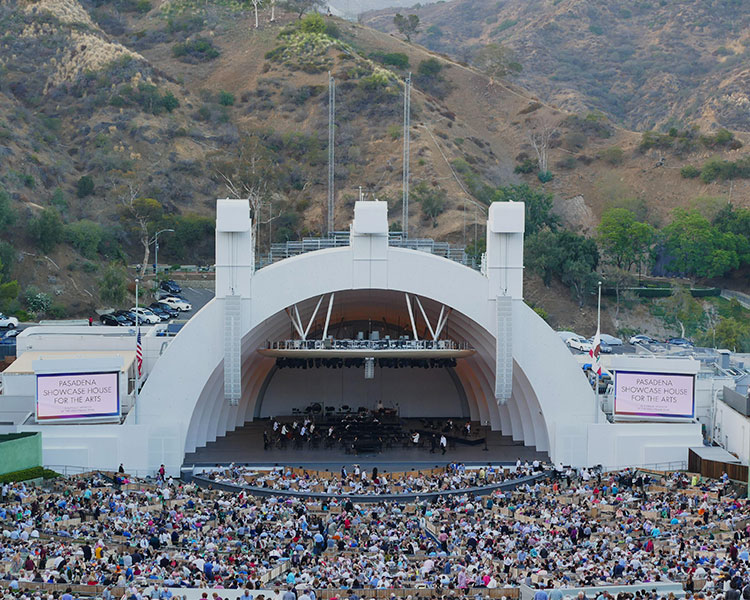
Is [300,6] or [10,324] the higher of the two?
[300,6]

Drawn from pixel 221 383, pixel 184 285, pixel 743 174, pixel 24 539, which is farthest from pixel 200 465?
pixel 743 174

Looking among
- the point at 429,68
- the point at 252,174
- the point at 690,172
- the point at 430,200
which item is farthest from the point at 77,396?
the point at 429,68

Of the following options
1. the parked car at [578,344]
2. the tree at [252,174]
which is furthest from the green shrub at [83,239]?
the parked car at [578,344]

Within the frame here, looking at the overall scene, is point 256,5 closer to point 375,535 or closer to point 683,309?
point 683,309

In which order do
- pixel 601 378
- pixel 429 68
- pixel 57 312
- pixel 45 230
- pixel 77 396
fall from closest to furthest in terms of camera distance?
1. pixel 77 396
2. pixel 601 378
3. pixel 57 312
4. pixel 45 230
5. pixel 429 68

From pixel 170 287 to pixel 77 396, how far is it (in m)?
39.3

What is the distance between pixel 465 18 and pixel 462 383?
14260 cm

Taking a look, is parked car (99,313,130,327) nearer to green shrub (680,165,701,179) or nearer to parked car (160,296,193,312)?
parked car (160,296,193,312)

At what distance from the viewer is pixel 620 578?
2519cm

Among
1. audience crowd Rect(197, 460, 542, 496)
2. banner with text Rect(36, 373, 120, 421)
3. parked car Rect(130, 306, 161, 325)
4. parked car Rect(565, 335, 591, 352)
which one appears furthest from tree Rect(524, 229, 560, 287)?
banner with text Rect(36, 373, 120, 421)

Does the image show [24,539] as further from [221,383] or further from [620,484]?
[620,484]

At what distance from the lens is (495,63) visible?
126 metres

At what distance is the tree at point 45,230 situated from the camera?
8019 cm

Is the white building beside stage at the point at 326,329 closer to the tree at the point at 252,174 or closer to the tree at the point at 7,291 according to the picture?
the tree at the point at 7,291
